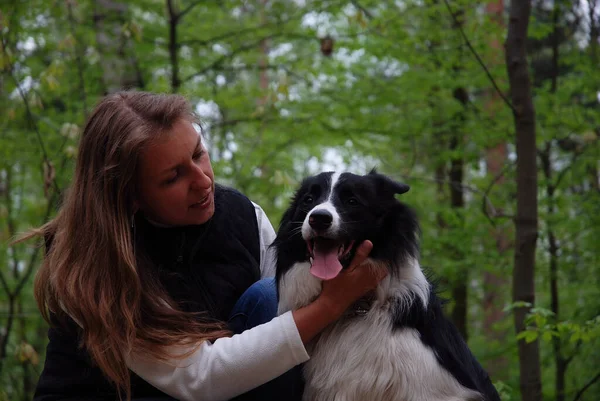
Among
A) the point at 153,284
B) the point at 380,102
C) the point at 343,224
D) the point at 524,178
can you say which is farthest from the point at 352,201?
the point at 380,102

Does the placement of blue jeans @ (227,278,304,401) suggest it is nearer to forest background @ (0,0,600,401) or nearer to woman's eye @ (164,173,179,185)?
woman's eye @ (164,173,179,185)

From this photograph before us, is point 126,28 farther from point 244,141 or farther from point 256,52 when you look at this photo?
point 244,141

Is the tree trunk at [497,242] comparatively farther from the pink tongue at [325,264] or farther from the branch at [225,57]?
the pink tongue at [325,264]

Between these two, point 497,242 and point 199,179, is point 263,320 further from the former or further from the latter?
→ point 497,242

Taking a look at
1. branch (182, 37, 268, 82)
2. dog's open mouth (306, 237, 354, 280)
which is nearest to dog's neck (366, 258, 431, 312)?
dog's open mouth (306, 237, 354, 280)

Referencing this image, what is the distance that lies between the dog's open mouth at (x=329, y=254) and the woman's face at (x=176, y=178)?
18.4 inches

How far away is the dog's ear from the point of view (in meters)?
2.35

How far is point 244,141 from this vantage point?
7.12m

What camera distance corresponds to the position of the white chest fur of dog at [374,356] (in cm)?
224

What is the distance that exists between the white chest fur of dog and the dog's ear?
28 centimetres

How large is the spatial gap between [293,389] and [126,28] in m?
3.15

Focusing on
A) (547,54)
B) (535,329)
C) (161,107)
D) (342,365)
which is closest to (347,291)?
(342,365)

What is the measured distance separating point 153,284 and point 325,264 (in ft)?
2.13

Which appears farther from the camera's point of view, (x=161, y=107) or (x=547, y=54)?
(x=547, y=54)
